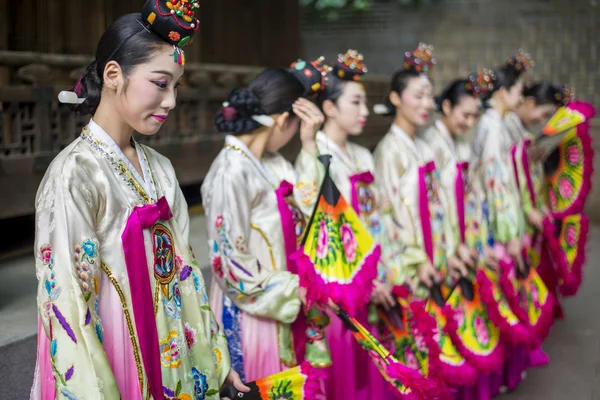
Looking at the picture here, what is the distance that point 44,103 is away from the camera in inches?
161

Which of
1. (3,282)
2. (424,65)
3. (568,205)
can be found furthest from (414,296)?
(568,205)

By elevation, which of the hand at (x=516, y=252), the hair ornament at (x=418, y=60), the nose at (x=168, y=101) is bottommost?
the hand at (x=516, y=252)

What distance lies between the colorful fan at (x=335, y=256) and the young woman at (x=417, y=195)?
777 millimetres

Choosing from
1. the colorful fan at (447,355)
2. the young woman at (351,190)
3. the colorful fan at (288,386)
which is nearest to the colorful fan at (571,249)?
the colorful fan at (447,355)

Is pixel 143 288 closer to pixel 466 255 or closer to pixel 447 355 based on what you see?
pixel 447 355

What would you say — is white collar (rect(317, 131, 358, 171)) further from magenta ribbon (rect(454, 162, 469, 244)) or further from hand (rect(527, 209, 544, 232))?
hand (rect(527, 209, 544, 232))

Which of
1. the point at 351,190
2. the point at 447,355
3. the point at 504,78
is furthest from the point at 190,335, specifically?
the point at 504,78

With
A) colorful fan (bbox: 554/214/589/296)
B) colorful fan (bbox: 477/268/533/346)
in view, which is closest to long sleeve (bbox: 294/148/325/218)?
colorful fan (bbox: 477/268/533/346)

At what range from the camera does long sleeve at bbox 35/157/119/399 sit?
1561 mm

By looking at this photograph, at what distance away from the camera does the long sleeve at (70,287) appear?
1.56 m

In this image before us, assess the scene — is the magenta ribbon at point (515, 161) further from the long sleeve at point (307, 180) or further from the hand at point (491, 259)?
the long sleeve at point (307, 180)

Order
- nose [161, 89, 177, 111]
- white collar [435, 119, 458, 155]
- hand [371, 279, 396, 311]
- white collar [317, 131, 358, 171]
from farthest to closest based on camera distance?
Answer: 1. white collar [435, 119, 458, 155]
2. white collar [317, 131, 358, 171]
3. hand [371, 279, 396, 311]
4. nose [161, 89, 177, 111]

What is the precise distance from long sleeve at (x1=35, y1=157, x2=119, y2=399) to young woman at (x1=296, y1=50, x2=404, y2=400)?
1505 mm

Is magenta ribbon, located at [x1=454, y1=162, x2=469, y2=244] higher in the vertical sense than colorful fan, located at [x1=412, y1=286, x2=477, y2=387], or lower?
higher
